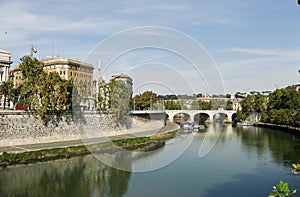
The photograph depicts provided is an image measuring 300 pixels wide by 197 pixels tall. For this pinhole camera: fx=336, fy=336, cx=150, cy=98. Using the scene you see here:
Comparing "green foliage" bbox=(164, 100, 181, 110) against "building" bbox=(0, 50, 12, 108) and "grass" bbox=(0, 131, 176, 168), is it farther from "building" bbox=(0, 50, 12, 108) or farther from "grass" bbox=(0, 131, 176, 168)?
"building" bbox=(0, 50, 12, 108)

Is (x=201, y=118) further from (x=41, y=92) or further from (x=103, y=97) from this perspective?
(x=41, y=92)

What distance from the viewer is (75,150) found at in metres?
17.0


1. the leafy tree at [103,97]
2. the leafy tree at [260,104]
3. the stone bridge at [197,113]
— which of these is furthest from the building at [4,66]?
the leafy tree at [260,104]

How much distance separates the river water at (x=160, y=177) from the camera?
11.1 meters

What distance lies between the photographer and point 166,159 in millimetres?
16859

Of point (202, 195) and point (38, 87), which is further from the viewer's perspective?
point (38, 87)

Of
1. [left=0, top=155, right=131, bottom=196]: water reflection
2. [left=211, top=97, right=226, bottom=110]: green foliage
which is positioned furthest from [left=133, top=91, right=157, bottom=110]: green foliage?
[left=0, top=155, right=131, bottom=196]: water reflection

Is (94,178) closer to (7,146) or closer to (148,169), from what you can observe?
(148,169)

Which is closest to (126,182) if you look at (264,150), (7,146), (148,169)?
(148,169)

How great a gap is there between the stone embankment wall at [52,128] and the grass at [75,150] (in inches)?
102

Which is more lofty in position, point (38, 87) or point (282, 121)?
point (38, 87)

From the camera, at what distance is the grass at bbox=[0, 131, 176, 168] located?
14367 mm

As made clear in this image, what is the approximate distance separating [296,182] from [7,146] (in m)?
13.3

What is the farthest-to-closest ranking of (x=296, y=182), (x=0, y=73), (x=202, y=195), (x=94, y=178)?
1. (x=0, y=73)
2. (x=94, y=178)
3. (x=296, y=182)
4. (x=202, y=195)
